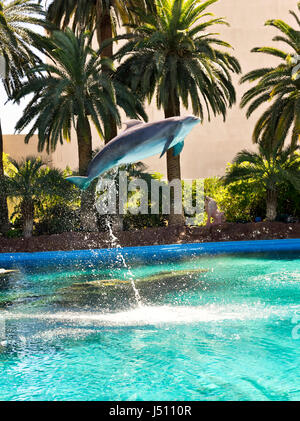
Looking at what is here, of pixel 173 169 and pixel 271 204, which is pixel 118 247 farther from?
pixel 271 204

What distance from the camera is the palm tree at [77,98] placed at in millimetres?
17750

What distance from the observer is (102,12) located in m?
20.2

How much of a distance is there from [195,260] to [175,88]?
7.78 m

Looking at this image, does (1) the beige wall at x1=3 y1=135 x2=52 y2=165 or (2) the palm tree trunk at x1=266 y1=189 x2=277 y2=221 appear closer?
(2) the palm tree trunk at x1=266 y1=189 x2=277 y2=221

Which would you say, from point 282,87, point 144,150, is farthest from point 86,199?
point 144,150

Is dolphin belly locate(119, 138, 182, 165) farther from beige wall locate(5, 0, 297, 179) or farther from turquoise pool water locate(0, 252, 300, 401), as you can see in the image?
beige wall locate(5, 0, 297, 179)

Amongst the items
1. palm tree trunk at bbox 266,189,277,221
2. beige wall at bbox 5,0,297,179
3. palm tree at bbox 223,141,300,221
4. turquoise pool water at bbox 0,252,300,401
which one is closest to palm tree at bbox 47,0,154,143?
palm tree at bbox 223,141,300,221

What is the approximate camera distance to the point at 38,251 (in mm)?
17094

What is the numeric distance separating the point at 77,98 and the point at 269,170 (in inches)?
313

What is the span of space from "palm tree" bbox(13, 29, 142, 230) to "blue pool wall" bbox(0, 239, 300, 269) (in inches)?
95.6

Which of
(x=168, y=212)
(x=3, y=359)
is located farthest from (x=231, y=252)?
(x=3, y=359)

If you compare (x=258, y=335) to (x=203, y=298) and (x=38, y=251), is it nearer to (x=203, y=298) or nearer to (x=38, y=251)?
(x=203, y=298)

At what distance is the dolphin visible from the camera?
4410 mm

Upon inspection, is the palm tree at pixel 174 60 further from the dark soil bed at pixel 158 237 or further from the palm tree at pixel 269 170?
the palm tree at pixel 269 170
